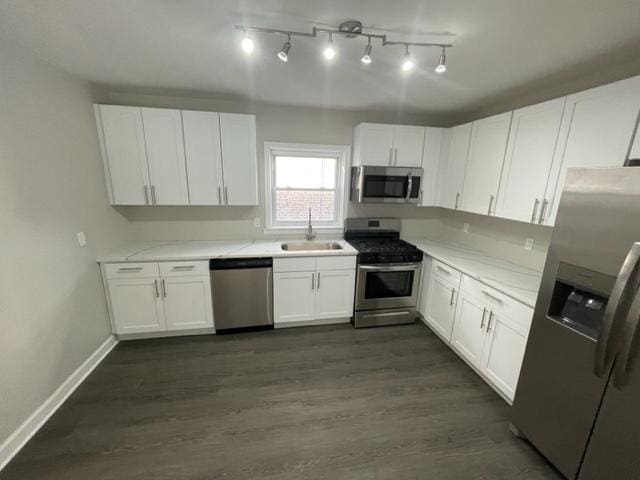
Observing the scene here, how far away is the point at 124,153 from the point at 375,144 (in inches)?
104

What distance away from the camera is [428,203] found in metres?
3.32

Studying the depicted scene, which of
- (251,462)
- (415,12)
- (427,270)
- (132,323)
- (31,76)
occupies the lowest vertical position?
(251,462)

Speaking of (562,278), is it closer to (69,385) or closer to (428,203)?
(428,203)

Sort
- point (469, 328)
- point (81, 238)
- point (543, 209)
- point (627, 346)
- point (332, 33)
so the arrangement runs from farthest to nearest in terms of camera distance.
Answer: point (469, 328)
point (81, 238)
point (543, 209)
point (332, 33)
point (627, 346)

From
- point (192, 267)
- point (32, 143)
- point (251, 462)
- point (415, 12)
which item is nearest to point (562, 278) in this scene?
point (415, 12)

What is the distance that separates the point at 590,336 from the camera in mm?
1370

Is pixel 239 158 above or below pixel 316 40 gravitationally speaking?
below

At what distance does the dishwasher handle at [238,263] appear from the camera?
2697 millimetres

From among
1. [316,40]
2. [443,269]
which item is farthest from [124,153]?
[443,269]

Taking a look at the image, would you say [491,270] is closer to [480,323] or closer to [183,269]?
[480,323]

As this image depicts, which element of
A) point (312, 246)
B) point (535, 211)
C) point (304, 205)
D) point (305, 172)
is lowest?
point (312, 246)

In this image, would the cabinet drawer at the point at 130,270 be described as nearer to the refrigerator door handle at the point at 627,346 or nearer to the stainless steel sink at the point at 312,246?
the stainless steel sink at the point at 312,246

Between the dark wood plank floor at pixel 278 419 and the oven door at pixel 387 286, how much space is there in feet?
1.73

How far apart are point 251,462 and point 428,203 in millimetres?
3101
